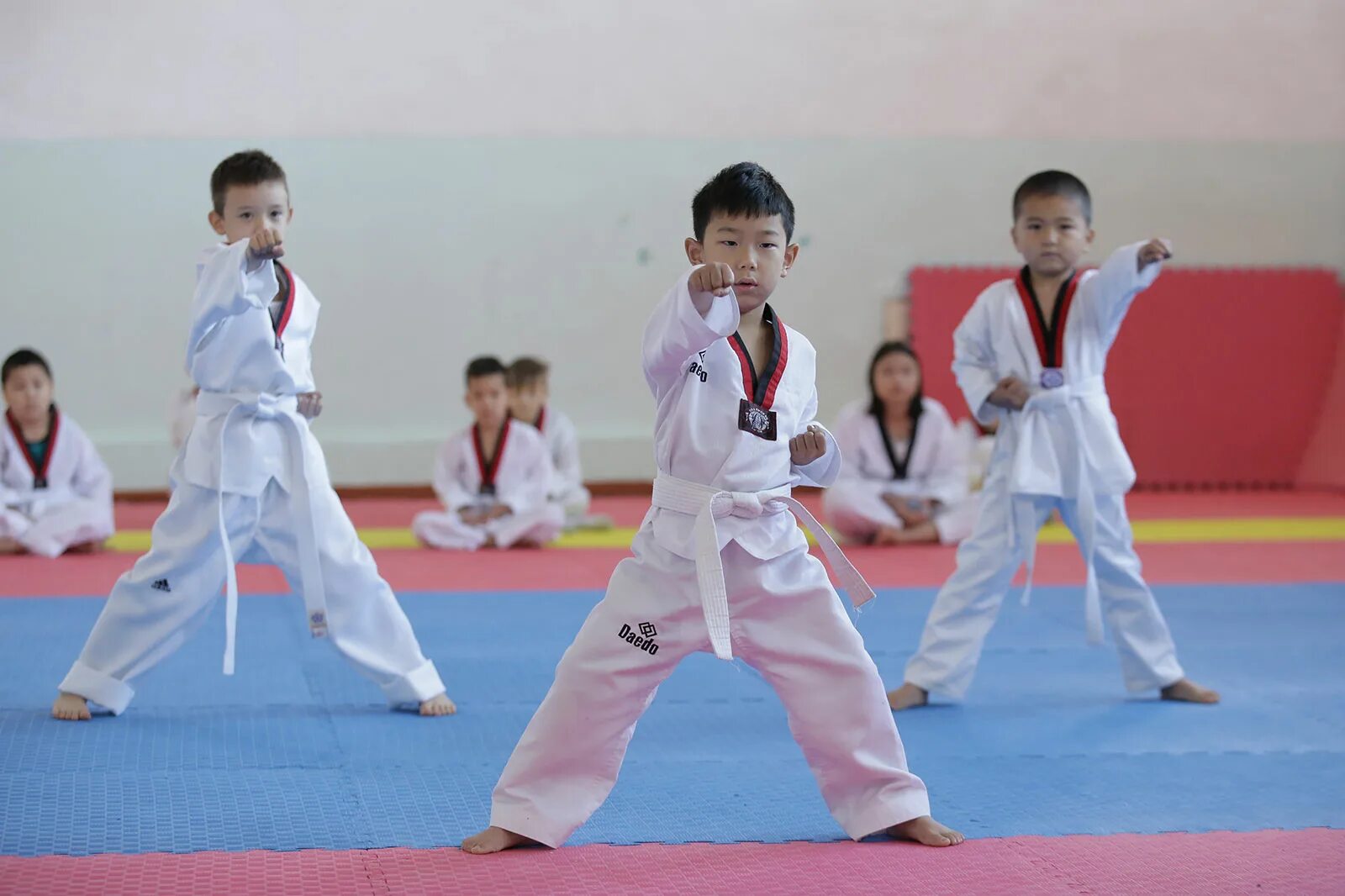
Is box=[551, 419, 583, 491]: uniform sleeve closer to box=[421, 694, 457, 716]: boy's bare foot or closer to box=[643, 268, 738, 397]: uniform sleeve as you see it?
box=[421, 694, 457, 716]: boy's bare foot

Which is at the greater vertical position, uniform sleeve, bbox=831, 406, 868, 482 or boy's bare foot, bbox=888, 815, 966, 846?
uniform sleeve, bbox=831, 406, 868, 482

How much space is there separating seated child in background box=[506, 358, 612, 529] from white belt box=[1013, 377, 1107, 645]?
4137mm

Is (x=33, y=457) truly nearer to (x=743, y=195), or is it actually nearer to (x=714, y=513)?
(x=714, y=513)

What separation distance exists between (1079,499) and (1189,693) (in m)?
0.67

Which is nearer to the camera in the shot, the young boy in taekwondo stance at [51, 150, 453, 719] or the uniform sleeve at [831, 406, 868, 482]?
the young boy in taekwondo stance at [51, 150, 453, 719]

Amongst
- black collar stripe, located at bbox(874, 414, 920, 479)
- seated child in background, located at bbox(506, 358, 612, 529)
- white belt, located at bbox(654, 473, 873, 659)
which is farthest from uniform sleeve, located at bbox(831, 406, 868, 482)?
white belt, located at bbox(654, 473, 873, 659)

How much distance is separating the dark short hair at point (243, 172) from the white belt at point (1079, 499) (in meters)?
2.11

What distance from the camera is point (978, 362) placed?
402cm

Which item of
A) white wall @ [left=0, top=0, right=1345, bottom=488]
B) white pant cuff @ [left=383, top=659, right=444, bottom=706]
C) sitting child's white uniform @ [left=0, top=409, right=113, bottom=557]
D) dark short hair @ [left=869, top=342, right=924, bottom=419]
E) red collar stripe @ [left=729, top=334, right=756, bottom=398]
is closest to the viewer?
red collar stripe @ [left=729, top=334, right=756, bottom=398]

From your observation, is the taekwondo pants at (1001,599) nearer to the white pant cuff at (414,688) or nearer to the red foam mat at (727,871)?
the red foam mat at (727,871)

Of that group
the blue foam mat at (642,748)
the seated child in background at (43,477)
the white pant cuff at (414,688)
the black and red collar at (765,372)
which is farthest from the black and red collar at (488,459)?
the black and red collar at (765,372)

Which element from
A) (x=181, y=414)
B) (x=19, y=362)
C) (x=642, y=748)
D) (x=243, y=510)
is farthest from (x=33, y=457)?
(x=642, y=748)

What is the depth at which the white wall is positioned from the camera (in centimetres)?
925

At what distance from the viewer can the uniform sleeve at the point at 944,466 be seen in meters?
7.35
